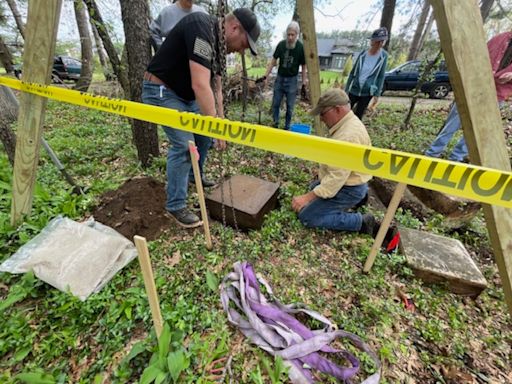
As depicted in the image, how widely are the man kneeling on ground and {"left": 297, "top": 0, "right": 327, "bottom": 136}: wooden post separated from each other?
61 cm

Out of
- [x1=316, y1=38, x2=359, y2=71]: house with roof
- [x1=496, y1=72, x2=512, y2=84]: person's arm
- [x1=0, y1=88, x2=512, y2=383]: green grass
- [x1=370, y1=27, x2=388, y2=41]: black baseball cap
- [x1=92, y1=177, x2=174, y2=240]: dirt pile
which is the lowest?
[x1=0, y1=88, x2=512, y2=383]: green grass

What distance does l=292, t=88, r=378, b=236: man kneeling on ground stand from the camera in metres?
2.11

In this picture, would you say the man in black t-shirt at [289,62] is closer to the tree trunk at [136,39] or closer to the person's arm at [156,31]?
the person's arm at [156,31]

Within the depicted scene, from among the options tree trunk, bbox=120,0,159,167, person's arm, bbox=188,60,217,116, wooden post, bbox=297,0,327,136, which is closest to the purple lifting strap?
person's arm, bbox=188,60,217,116

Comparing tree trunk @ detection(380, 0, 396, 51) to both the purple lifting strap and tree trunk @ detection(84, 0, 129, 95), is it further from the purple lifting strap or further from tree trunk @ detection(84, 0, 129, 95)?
the purple lifting strap

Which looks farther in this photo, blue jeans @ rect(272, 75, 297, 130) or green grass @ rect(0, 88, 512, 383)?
blue jeans @ rect(272, 75, 297, 130)

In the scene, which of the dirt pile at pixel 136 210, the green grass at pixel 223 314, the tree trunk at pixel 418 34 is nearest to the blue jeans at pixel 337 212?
the green grass at pixel 223 314

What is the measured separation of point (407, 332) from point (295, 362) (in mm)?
878

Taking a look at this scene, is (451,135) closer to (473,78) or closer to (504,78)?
(504,78)

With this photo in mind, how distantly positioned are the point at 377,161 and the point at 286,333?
1.16 metres

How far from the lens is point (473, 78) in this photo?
95cm

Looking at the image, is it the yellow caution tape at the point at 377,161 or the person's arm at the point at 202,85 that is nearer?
the yellow caution tape at the point at 377,161

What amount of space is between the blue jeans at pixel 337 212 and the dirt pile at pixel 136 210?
4.80 feet

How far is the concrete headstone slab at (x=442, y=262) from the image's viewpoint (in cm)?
190
